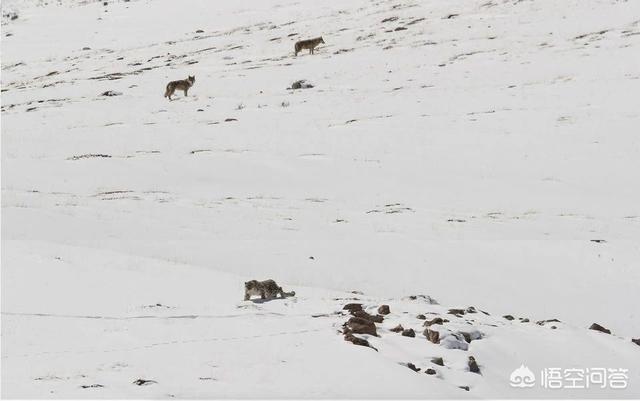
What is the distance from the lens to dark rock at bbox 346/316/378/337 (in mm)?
8195

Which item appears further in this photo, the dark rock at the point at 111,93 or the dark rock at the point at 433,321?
the dark rock at the point at 111,93

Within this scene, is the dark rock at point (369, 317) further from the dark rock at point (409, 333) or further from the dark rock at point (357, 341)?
the dark rock at point (357, 341)

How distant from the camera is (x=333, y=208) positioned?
17188 mm

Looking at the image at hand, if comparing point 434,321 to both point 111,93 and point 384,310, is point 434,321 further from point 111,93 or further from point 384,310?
point 111,93

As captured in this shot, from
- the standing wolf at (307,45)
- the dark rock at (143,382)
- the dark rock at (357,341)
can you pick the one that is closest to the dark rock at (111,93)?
the standing wolf at (307,45)

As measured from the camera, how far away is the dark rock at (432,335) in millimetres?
8266

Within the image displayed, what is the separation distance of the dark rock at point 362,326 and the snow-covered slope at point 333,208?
0.15 meters

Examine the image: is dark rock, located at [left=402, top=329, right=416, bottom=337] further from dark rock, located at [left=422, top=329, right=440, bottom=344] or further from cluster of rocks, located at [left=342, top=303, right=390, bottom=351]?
cluster of rocks, located at [left=342, top=303, right=390, bottom=351]

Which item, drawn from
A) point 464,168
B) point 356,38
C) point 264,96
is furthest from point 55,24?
point 464,168

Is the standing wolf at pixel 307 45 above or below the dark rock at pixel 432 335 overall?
above

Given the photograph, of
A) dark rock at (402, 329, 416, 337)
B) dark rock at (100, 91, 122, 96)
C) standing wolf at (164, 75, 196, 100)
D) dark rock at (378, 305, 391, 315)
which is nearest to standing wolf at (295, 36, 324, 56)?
standing wolf at (164, 75, 196, 100)

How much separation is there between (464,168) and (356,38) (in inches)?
760

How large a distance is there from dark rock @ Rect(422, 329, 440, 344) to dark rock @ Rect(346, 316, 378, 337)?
0.61 metres

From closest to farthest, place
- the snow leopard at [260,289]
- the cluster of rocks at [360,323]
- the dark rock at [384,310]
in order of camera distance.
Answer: the cluster of rocks at [360,323] → the dark rock at [384,310] → the snow leopard at [260,289]
